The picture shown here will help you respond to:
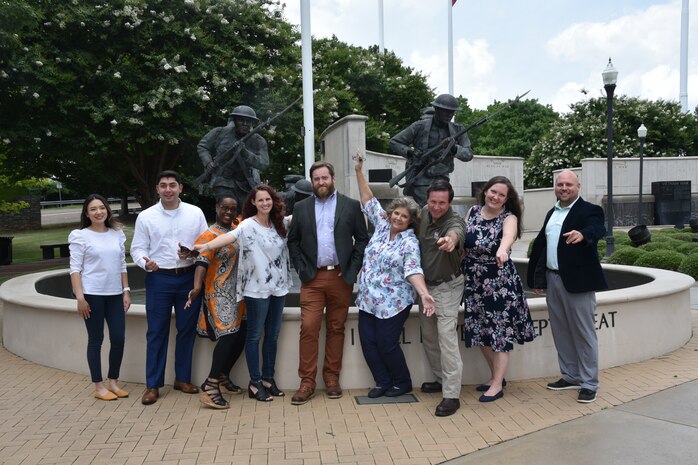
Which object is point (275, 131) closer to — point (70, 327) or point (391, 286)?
point (70, 327)

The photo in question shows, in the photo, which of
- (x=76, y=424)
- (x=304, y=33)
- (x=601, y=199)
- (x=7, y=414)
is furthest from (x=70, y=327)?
(x=601, y=199)

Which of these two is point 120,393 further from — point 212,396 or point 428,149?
point 428,149

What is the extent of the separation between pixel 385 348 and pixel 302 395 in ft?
2.59

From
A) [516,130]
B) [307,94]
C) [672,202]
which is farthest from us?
[516,130]

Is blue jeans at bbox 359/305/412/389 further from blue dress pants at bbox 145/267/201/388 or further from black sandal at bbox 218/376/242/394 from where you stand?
blue dress pants at bbox 145/267/201/388

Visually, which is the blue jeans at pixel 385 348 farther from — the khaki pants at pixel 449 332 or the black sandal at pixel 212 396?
the black sandal at pixel 212 396

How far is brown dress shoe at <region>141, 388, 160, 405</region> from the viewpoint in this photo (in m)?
5.41

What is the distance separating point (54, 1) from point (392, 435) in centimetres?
1684

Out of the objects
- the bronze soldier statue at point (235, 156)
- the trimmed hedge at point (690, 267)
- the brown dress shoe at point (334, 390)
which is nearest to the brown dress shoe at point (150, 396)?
the brown dress shoe at point (334, 390)

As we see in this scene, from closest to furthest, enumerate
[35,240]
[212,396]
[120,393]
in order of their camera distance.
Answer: [212,396]
[120,393]
[35,240]

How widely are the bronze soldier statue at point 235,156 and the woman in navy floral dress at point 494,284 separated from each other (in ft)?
11.7

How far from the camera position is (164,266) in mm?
5422

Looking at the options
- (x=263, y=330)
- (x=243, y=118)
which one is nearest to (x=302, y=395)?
(x=263, y=330)

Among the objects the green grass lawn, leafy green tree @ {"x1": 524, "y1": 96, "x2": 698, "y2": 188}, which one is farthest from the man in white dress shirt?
leafy green tree @ {"x1": 524, "y1": 96, "x2": 698, "y2": 188}
